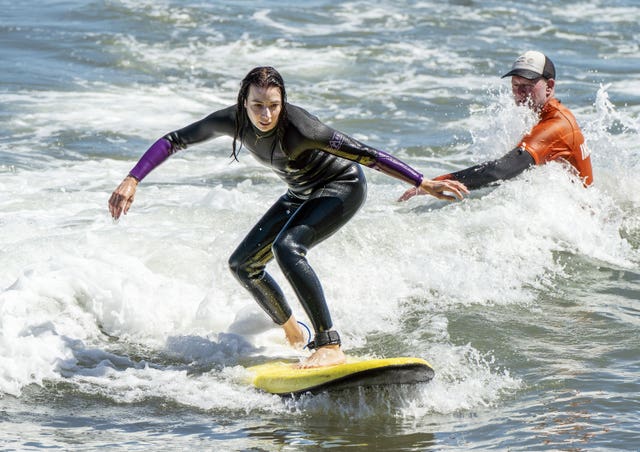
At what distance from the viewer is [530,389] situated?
232 inches

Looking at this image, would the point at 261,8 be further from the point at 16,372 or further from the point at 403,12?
the point at 16,372

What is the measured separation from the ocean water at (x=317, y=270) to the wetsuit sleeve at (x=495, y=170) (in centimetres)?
64

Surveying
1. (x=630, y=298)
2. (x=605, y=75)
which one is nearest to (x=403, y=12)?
(x=605, y=75)

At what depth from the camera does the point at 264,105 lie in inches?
221

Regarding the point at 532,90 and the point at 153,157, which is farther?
the point at 532,90

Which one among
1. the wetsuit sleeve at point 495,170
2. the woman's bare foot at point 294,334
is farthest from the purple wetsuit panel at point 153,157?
the wetsuit sleeve at point 495,170

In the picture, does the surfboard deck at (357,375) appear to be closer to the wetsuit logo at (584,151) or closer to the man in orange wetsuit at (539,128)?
the man in orange wetsuit at (539,128)

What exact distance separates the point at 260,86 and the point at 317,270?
2867 mm

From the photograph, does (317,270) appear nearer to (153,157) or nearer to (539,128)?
(539,128)

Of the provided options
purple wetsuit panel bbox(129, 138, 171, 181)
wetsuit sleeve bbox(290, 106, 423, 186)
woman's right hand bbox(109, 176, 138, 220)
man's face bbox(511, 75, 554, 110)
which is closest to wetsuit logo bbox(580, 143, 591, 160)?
man's face bbox(511, 75, 554, 110)

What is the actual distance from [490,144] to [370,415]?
4375 millimetres

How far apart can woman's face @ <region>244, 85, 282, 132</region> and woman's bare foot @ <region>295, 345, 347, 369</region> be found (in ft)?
4.13

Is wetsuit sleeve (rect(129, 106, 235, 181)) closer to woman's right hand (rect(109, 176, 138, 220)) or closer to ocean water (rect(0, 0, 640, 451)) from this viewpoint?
woman's right hand (rect(109, 176, 138, 220))

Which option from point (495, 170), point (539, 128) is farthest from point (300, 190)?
point (539, 128)
